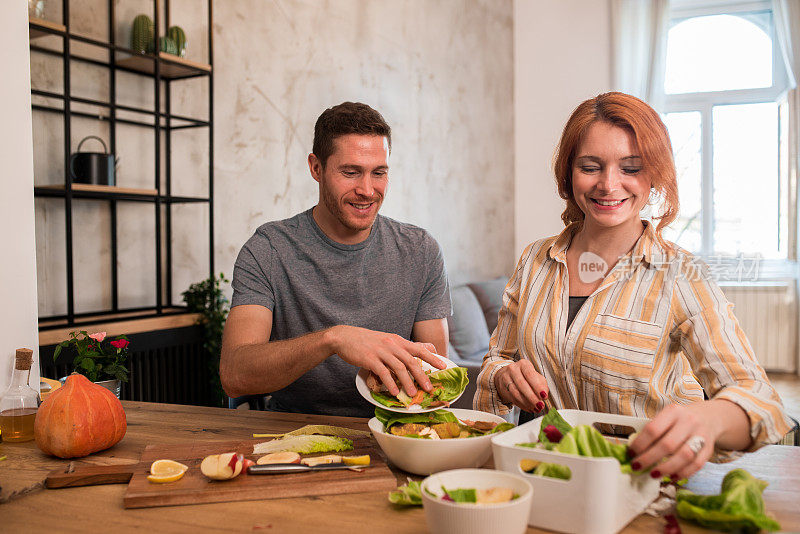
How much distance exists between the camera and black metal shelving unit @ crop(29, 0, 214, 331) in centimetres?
253

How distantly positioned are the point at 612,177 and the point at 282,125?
100 inches

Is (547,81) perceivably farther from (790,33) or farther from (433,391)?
(433,391)

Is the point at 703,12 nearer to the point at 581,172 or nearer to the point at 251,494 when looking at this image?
the point at 581,172

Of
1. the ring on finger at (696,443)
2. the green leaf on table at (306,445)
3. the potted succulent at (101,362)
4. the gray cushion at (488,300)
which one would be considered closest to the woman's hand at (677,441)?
the ring on finger at (696,443)

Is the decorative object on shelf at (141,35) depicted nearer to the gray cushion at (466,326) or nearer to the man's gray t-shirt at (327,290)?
the man's gray t-shirt at (327,290)

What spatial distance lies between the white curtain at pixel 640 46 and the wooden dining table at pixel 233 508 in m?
5.48

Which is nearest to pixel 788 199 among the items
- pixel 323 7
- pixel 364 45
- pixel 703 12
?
pixel 703 12

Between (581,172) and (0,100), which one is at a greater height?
(0,100)

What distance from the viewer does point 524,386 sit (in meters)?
1.38

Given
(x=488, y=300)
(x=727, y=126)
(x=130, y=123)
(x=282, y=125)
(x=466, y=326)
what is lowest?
(x=466, y=326)

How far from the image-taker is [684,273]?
1438 millimetres

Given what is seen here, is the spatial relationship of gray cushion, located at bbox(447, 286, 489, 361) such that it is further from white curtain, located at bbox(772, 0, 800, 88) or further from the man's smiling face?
white curtain, located at bbox(772, 0, 800, 88)

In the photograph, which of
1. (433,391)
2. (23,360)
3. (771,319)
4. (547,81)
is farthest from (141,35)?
(771,319)

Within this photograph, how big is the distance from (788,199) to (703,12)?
75.8 inches
